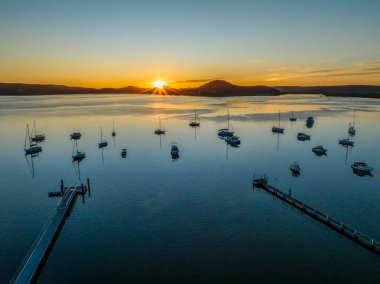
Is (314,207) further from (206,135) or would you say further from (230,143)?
(206,135)

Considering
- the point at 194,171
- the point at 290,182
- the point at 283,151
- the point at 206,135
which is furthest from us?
the point at 206,135

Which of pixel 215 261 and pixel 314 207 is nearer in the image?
pixel 215 261

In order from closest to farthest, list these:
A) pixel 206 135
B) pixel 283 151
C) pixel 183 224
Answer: pixel 183 224, pixel 283 151, pixel 206 135

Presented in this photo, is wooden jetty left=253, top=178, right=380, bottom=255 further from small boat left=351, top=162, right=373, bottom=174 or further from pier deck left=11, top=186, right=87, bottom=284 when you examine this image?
pier deck left=11, top=186, right=87, bottom=284

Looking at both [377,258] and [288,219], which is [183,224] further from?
[377,258]

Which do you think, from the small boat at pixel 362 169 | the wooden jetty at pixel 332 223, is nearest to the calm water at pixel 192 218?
the wooden jetty at pixel 332 223

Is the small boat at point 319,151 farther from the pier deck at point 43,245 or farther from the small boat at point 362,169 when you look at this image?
the pier deck at point 43,245

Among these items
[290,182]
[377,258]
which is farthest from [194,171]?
[377,258]
